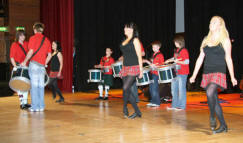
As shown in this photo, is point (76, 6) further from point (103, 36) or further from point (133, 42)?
point (133, 42)

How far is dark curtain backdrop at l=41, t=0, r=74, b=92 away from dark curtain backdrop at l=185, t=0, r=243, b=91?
154 inches

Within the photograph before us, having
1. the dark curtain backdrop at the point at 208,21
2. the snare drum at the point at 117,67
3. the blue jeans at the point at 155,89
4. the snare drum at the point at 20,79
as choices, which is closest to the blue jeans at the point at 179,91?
the blue jeans at the point at 155,89

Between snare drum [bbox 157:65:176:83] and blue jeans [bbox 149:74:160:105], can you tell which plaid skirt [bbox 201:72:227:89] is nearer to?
snare drum [bbox 157:65:176:83]

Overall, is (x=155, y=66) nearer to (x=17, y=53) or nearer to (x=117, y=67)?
(x=117, y=67)

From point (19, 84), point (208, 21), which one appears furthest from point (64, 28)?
point (19, 84)

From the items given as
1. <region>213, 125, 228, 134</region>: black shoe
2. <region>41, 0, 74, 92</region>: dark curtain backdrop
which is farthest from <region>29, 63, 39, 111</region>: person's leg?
<region>41, 0, 74, 92</region>: dark curtain backdrop

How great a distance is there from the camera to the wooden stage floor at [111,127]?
145 inches

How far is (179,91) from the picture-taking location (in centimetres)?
604

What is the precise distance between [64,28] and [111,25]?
1761 millimetres

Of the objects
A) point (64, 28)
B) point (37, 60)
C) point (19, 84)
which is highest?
point (64, 28)

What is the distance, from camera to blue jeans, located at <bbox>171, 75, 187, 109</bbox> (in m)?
5.97

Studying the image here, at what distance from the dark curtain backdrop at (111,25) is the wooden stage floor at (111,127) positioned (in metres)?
4.61

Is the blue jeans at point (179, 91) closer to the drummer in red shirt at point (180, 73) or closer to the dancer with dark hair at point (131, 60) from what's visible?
the drummer in red shirt at point (180, 73)

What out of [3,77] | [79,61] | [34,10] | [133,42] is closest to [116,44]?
[79,61]
